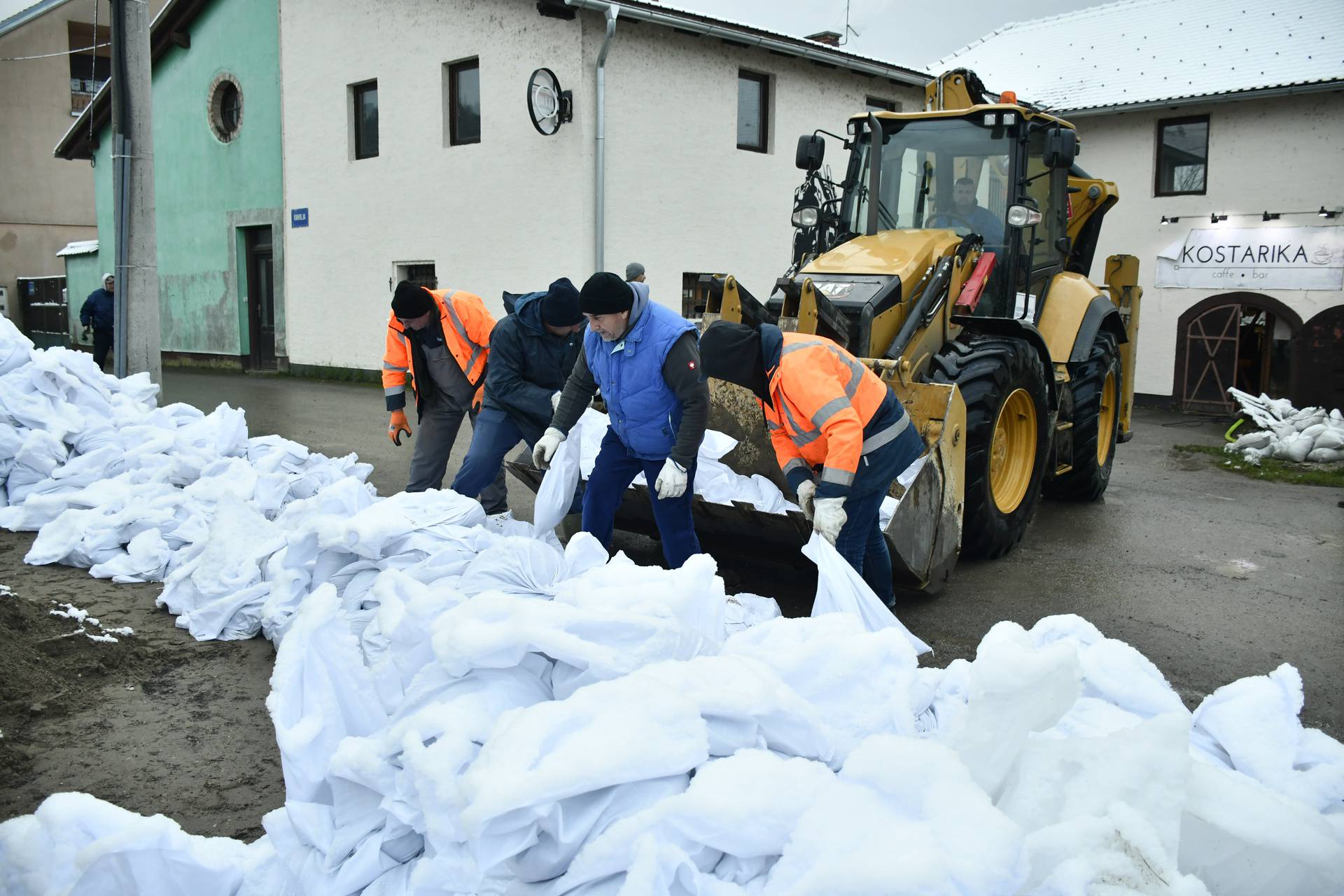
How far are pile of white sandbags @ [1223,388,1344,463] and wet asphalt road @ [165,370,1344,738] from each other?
48.8 inches

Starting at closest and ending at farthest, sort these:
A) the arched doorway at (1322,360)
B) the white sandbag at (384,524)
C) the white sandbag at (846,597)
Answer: the white sandbag at (846,597)
the white sandbag at (384,524)
the arched doorway at (1322,360)

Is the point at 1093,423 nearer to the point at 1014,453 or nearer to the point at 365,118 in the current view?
the point at 1014,453

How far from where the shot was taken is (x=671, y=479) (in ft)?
14.1

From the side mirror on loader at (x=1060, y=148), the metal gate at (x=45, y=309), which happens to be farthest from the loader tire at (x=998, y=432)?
the metal gate at (x=45, y=309)

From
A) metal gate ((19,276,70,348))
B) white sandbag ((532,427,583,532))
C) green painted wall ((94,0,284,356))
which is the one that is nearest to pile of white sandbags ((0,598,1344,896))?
white sandbag ((532,427,583,532))

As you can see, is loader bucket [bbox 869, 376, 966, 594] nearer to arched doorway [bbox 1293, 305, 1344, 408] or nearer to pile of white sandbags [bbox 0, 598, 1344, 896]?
pile of white sandbags [bbox 0, 598, 1344, 896]

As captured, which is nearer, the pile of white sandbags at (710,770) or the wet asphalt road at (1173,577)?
the pile of white sandbags at (710,770)

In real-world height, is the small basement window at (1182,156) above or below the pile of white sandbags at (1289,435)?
above

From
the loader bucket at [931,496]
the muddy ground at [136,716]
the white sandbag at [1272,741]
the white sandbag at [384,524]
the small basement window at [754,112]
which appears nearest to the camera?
the white sandbag at [1272,741]

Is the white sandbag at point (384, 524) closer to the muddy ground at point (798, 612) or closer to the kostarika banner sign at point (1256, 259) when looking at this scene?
the muddy ground at point (798, 612)

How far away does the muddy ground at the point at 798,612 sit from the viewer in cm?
317

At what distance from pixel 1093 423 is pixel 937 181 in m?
1.99

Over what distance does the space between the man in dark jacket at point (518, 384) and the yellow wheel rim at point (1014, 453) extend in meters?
2.46

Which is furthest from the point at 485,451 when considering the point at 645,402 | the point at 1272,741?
the point at 1272,741
